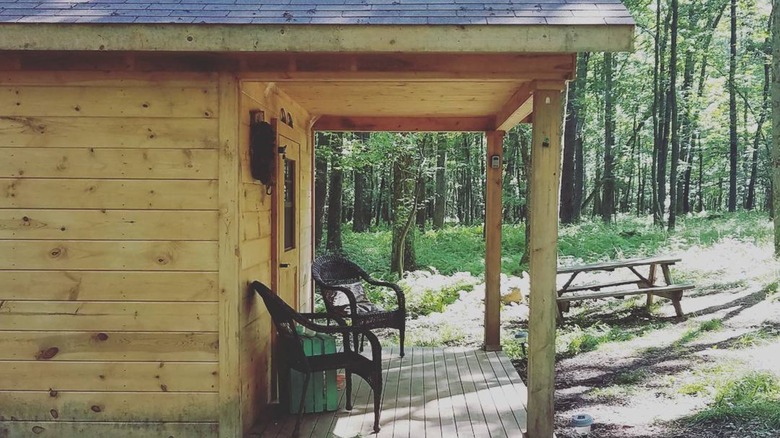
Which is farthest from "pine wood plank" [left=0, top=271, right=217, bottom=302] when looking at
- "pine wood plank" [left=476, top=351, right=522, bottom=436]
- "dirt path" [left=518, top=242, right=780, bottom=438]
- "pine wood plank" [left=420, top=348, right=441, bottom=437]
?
"dirt path" [left=518, top=242, right=780, bottom=438]

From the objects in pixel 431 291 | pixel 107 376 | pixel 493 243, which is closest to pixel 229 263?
pixel 107 376

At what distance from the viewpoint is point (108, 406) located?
3357mm

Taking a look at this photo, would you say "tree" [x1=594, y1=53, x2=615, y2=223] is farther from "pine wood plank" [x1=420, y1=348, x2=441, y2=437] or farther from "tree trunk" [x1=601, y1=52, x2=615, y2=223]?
"pine wood plank" [x1=420, y1=348, x2=441, y2=437]

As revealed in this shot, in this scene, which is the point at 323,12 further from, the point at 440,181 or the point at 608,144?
the point at 608,144

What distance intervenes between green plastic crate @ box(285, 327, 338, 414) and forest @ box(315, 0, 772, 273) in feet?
21.3

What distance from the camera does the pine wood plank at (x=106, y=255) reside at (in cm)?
333

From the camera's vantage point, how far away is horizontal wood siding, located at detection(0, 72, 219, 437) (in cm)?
331

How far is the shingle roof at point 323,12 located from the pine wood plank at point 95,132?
58cm

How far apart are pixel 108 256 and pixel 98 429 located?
0.97 metres

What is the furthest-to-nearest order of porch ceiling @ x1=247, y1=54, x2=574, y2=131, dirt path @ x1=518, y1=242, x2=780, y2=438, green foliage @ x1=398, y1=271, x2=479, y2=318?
1. green foliage @ x1=398, y1=271, x2=479, y2=318
2. dirt path @ x1=518, y1=242, x2=780, y2=438
3. porch ceiling @ x1=247, y1=54, x2=574, y2=131

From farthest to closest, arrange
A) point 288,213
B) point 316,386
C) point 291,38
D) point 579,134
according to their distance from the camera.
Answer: point 579,134 → point 288,213 → point 316,386 → point 291,38

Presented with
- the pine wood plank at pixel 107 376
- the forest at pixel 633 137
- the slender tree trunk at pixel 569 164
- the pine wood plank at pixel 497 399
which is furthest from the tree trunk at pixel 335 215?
the pine wood plank at pixel 107 376

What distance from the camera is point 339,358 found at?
3705 millimetres

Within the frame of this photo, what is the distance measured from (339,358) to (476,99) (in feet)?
7.34
